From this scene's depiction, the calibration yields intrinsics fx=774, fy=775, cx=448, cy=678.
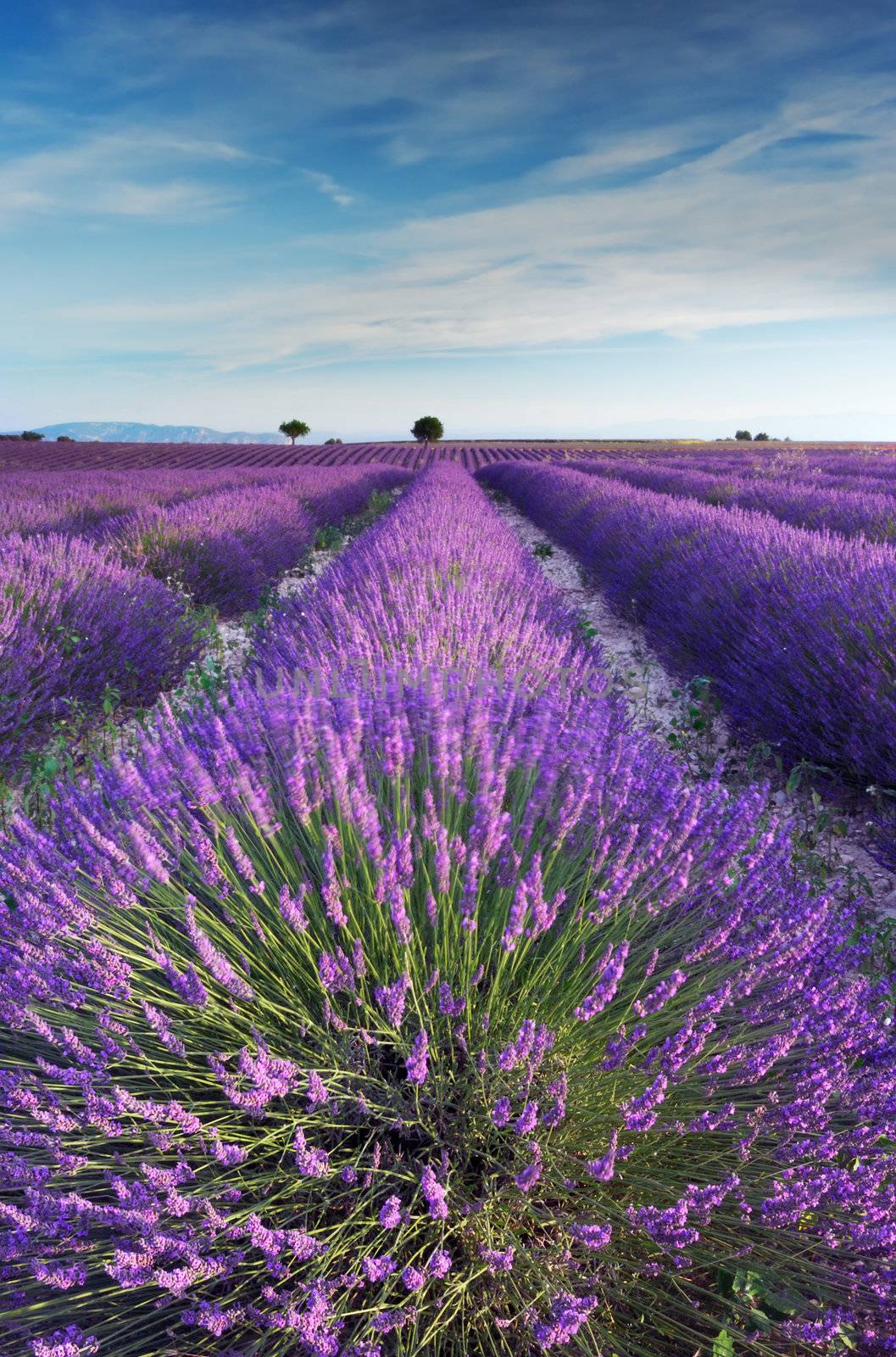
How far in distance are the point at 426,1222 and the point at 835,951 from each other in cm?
108

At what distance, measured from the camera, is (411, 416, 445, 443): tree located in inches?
1818

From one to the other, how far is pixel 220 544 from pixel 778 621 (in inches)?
216

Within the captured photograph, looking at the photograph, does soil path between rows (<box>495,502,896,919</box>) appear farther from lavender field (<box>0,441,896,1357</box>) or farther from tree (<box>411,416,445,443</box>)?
tree (<box>411,416,445,443</box>)

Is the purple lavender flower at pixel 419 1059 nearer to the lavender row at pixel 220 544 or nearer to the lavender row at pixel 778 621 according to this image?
the lavender row at pixel 778 621

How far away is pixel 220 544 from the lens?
25.4 ft

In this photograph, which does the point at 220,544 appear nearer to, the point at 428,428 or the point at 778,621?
the point at 778,621

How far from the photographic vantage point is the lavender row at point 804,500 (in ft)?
23.0

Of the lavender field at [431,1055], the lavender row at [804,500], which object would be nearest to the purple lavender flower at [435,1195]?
the lavender field at [431,1055]

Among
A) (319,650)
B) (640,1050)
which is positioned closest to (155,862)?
(640,1050)

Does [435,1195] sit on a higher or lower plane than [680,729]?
higher

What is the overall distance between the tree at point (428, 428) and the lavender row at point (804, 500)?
3438 centimetres

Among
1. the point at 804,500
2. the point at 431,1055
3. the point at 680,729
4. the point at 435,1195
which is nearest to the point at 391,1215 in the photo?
the point at 435,1195

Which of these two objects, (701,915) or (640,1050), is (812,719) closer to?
(701,915)

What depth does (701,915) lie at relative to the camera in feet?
6.07
